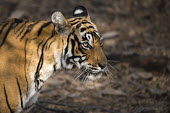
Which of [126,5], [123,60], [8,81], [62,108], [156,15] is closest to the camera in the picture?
[8,81]

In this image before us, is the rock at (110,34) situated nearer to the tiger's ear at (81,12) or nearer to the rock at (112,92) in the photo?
the rock at (112,92)

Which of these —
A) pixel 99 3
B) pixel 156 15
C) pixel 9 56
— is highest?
pixel 99 3

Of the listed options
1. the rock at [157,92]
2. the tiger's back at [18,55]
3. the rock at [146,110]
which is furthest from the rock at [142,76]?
the tiger's back at [18,55]

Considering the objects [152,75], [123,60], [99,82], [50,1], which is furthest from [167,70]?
[50,1]

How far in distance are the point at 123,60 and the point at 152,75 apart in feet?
2.68

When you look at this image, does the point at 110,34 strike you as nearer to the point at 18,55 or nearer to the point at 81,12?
the point at 81,12

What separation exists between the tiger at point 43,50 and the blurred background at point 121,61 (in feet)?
2.86

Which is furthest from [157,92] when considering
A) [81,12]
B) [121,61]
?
[81,12]

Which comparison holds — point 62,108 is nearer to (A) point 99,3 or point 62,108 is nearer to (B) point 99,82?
(B) point 99,82

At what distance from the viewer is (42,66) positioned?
336cm

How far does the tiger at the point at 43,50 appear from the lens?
323 centimetres

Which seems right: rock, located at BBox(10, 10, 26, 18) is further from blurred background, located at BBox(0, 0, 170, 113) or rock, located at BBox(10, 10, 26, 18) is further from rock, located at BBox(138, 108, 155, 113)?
rock, located at BBox(138, 108, 155, 113)

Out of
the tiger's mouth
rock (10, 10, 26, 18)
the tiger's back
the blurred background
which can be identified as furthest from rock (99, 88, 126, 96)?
rock (10, 10, 26, 18)

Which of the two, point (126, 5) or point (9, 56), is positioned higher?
point (126, 5)
